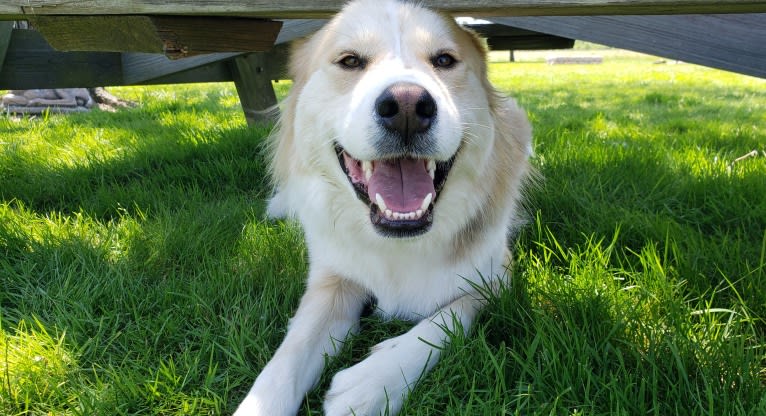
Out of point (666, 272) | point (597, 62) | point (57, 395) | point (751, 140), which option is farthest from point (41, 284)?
point (597, 62)

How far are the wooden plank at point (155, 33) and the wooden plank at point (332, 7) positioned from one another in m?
0.08

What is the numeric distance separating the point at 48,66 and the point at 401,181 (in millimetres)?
2964

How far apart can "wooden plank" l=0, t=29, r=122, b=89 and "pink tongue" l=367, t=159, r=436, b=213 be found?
8.66 ft

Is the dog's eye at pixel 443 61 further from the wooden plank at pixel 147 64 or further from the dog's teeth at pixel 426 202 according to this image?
the wooden plank at pixel 147 64

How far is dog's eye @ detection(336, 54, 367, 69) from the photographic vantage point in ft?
6.56

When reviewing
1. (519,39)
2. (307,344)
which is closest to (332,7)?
(307,344)

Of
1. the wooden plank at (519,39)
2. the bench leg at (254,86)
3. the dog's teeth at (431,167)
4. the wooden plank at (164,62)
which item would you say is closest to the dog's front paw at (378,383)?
the dog's teeth at (431,167)

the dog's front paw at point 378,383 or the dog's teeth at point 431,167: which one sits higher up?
the dog's teeth at point 431,167

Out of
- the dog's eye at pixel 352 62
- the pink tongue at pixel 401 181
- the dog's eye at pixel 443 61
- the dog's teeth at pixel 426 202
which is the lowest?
the dog's teeth at pixel 426 202

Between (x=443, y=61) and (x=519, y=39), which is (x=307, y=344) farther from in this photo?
(x=519, y=39)

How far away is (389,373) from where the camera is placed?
1548 mm

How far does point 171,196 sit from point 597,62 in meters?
27.3

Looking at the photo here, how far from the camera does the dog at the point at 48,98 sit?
279 inches

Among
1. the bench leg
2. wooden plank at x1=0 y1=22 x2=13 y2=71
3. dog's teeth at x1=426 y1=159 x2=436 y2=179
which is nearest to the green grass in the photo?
dog's teeth at x1=426 y1=159 x2=436 y2=179
